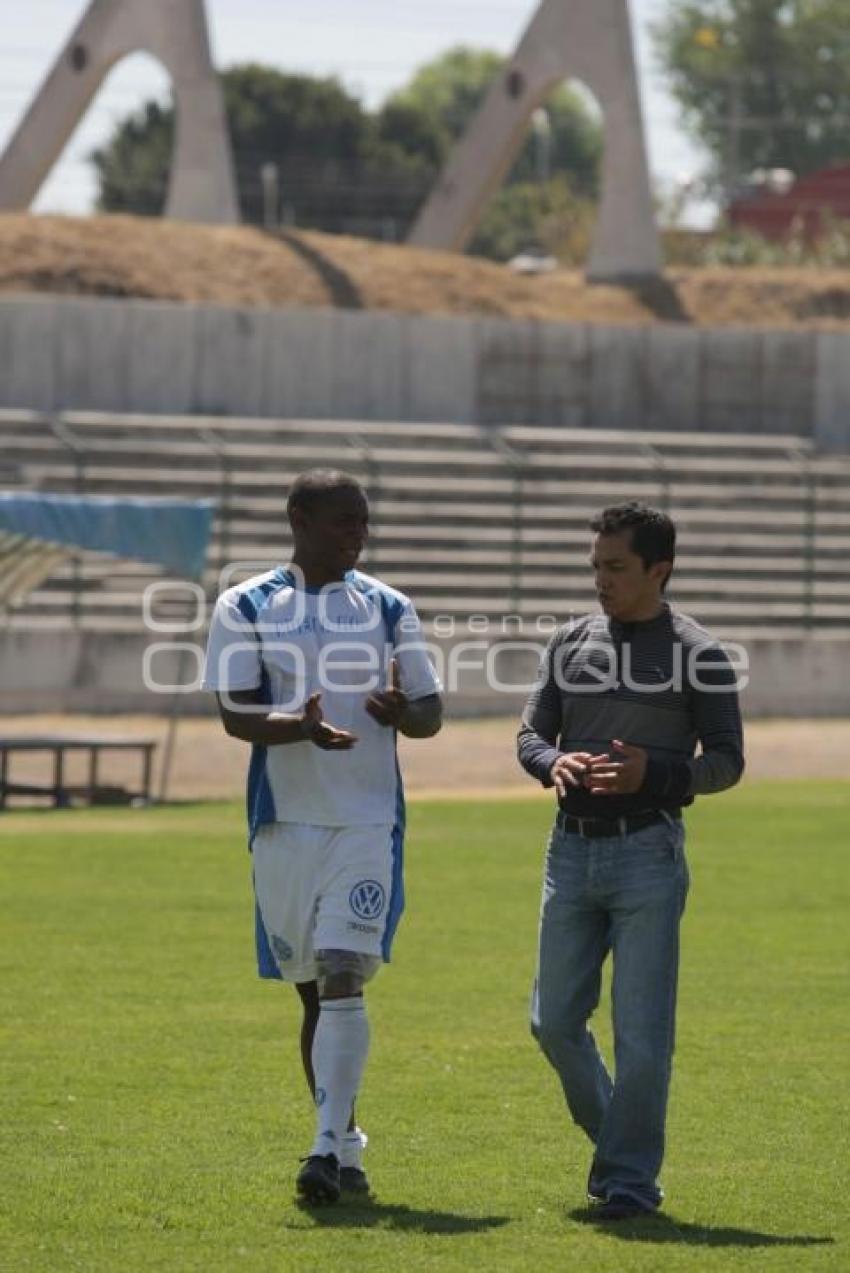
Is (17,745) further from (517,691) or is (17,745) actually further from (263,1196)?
(263,1196)

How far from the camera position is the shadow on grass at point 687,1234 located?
6898 millimetres

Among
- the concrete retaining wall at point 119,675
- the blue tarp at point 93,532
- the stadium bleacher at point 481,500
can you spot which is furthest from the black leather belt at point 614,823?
the stadium bleacher at point 481,500

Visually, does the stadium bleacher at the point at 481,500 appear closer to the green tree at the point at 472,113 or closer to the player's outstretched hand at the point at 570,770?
the player's outstretched hand at the point at 570,770

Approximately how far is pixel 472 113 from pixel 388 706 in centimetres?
11107

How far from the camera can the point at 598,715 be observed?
7.17 meters

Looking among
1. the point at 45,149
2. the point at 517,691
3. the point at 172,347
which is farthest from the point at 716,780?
the point at 45,149

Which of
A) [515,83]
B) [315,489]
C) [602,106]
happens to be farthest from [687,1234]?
[515,83]

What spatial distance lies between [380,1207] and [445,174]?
40.7 metres

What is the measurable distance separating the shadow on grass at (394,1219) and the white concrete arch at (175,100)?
37.6 metres

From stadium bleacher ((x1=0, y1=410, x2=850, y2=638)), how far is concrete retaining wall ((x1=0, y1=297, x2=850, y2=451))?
0.83 meters

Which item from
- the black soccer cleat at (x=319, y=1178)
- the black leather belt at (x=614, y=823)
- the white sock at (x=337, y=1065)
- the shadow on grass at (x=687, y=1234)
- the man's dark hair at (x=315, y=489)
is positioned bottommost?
the shadow on grass at (x=687, y=1234)

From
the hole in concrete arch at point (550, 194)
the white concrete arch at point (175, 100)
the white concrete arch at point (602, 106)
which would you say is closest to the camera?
the white concrete arch at point (175, 100)

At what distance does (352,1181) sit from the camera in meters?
7.50

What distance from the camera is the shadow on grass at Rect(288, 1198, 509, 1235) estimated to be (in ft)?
23.1
